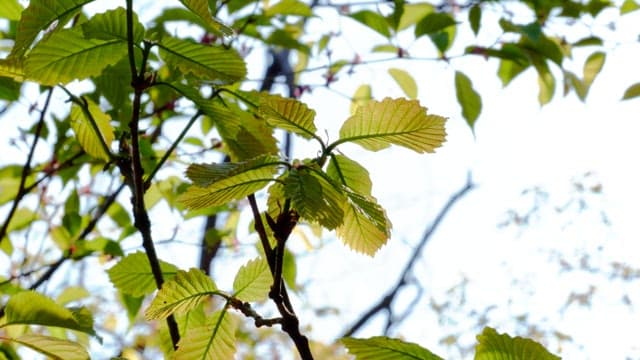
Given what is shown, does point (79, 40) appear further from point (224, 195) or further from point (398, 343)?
point (398, 343)

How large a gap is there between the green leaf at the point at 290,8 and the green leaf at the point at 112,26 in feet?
1.91

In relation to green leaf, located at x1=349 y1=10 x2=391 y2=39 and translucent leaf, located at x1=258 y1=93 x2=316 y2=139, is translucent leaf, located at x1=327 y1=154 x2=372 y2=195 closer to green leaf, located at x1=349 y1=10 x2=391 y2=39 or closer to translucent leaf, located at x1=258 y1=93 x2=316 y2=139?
translucent leaf, located at x1=258 y1=93 x2=316 y2=139

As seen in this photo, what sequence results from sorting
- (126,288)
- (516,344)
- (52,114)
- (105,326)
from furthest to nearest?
1. (105,326)
2. (52,114)
3. (126,288)
4. (516,344)

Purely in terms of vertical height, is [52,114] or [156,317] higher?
[52,114]

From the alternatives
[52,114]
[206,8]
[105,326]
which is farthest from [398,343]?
[105,326]

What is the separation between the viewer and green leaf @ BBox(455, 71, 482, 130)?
100 centimetres

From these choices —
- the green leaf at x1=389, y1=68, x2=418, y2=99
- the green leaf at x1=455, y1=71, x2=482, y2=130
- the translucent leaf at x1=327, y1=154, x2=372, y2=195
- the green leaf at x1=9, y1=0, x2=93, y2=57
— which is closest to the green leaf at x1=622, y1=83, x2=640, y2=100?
the green leaf at x1=455, y1=71, x2=482, y2=130

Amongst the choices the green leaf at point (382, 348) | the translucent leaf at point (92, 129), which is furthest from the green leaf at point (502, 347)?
the translucent leaf at point (92, 129)

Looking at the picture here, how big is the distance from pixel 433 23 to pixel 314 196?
0.76 meters

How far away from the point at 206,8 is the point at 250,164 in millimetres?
87

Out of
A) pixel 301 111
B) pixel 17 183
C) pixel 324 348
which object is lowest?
pixel 301 111

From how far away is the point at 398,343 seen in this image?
1.14 feet

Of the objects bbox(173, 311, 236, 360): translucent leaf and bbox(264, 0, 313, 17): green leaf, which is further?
bbox(264, 0, 313, 17): green leaf

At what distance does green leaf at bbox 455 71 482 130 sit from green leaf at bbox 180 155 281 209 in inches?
25.8
